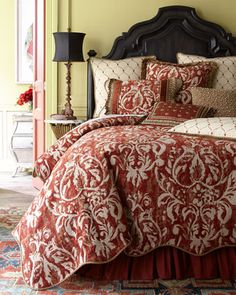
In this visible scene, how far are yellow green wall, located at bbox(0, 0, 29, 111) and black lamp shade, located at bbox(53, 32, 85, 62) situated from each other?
5.80 ft

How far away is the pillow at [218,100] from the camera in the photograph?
14.0 feet

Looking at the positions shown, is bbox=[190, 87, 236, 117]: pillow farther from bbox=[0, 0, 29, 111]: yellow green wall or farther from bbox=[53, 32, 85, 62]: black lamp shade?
bbox=[0, 0, 29, 111]: yellow green wall

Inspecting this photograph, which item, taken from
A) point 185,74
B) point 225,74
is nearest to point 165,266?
point 185,74

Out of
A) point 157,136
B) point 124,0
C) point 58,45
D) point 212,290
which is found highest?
point 124,0

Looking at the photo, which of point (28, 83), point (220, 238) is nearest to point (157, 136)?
point (220, 238)

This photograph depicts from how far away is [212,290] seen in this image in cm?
270

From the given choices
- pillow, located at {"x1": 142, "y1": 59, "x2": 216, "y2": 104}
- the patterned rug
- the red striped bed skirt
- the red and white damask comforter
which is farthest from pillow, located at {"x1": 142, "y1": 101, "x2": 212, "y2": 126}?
the patterned rug

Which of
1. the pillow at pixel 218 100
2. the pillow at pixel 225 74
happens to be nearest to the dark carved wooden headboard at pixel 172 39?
the pillow at pixel 225 74

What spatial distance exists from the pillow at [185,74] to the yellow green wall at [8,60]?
219 cm

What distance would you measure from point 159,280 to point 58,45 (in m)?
2.63

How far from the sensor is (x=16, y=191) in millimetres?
5215

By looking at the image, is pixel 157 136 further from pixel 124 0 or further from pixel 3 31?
pixel 3 31

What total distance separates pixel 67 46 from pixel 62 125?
2.14 feet

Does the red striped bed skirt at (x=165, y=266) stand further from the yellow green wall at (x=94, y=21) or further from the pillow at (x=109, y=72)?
the yellow green wall at (x=94, y=21)
